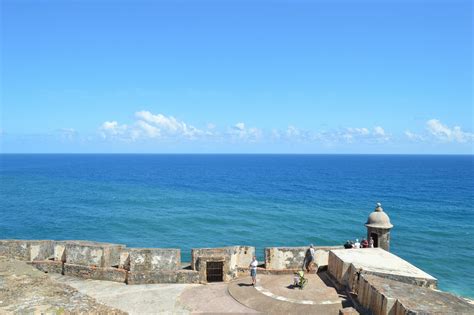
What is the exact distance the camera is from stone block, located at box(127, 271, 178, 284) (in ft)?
53.7

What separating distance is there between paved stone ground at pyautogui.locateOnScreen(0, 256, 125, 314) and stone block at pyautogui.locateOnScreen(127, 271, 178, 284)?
18.3ft

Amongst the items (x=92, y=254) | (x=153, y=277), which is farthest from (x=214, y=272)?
(x=92, y=254)

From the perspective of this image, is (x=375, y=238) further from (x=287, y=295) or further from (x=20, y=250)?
(x=20, y=250)

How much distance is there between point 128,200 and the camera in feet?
222

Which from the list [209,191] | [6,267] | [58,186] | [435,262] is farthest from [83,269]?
[58,186]

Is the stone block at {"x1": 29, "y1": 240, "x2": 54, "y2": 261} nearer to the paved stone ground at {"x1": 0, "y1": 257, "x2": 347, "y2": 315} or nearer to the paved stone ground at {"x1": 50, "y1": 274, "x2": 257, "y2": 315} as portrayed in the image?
the paved stone ground at {"x1": 50, "y1": 274, "x2": 257, "y2": 315}

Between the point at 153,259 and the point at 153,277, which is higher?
the point at 153,259

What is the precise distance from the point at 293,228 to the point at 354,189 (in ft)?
151

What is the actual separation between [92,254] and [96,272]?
2.63 ft

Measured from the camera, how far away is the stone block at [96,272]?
1656 centimetres

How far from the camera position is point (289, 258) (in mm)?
17203

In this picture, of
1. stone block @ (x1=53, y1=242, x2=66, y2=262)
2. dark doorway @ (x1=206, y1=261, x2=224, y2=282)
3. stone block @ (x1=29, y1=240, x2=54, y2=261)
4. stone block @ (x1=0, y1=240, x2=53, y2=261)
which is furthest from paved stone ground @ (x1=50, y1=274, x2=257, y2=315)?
stone block @ (x1=0, y1=240, x2=53, y2=261)

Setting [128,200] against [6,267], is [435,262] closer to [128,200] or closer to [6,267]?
[6,267]

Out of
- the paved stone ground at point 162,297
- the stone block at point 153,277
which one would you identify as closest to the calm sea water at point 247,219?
Result: the stone block at point 153,277
